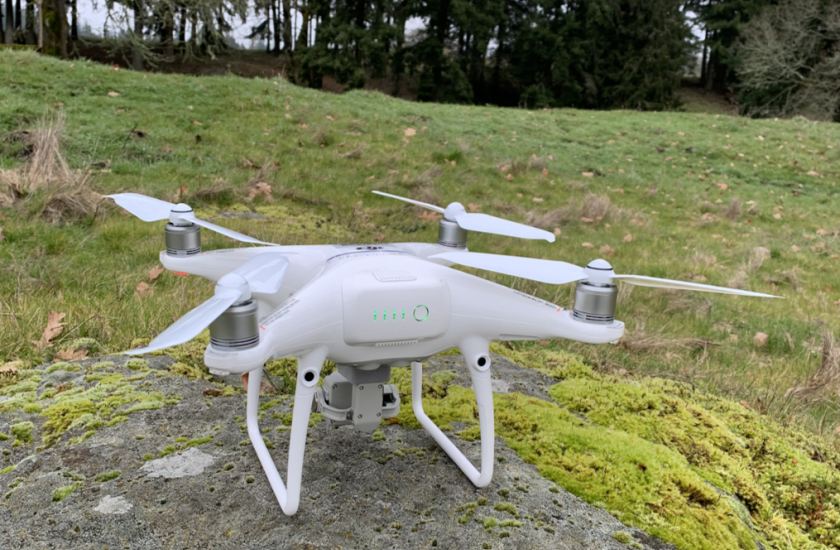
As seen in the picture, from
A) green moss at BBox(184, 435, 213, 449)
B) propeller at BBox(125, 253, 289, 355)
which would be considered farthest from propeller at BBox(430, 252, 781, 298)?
green moss at BBox(184, 435, 213, 449)

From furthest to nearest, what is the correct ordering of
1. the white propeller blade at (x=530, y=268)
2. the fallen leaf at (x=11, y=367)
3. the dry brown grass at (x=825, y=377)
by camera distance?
the dry brown grass at (x=825, y=377)
the fallen leaf at (x=11, y=367)
the white propeller blade at (x=530, y=268)

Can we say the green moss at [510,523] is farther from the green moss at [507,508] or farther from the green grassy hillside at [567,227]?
the green grassy hillside at [567,227]

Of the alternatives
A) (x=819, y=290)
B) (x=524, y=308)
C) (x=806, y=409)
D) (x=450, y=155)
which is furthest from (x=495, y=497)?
(x=450, y=155)

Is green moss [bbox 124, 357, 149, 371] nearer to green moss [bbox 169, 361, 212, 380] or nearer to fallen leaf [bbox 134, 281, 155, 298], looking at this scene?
green moss [bbox 169, 361, 212, 380]

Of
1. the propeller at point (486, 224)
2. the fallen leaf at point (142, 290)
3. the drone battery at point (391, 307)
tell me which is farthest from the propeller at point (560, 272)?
the fallen leaf at point (142, 290)

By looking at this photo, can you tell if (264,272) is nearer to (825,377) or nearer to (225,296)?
(225,296)

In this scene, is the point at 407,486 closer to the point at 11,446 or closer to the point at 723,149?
the point at 11,446
